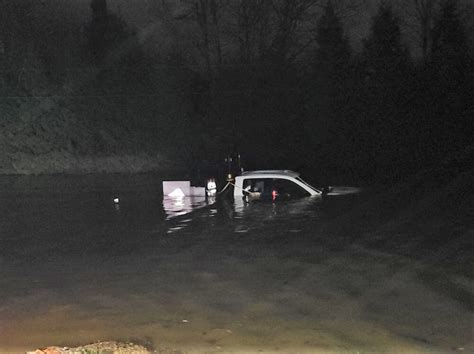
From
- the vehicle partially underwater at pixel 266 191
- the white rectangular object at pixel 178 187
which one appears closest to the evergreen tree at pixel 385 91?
the white rectangular object at pixel 178 187

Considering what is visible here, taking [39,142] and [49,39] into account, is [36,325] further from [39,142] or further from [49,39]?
[49,39]

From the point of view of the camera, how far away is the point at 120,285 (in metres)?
9.55

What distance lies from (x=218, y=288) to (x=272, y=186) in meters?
9.19

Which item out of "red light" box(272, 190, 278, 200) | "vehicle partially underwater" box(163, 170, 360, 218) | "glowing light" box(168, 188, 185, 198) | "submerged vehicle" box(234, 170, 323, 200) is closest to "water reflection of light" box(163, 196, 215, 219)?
"vehicle partially underwater" box(163, 170, 360, 218)

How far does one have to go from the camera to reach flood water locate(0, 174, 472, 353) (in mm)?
6852

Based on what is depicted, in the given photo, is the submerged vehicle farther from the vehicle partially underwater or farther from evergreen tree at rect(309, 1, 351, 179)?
evergreen tree at rect(309, 1, 351, 179)

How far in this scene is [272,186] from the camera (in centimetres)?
1820

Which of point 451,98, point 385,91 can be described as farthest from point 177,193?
point 451,98

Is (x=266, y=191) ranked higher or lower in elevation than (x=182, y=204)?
higher

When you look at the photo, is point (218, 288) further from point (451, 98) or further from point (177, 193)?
point (451, 98)

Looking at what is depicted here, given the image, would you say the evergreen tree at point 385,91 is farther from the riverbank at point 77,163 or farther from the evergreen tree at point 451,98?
the riverbank at point 77,163

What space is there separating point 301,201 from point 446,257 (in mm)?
7030

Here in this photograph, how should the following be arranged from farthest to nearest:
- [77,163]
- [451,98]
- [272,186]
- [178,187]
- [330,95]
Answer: [77,163] < [330,95] < [451,98] < [178,187] < [272,186]

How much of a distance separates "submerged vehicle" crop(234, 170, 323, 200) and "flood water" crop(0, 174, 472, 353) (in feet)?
2.69
